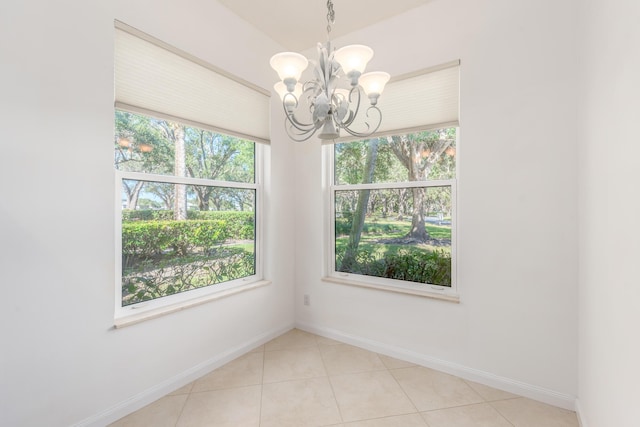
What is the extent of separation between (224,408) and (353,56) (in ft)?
7.03

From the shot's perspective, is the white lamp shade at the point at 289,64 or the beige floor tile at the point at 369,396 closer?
the white lamp shade at the point at 289,64

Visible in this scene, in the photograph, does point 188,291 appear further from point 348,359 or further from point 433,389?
point 433,389

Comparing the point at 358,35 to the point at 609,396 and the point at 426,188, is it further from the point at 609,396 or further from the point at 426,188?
the point at 609,396

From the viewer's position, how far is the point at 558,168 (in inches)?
73.0

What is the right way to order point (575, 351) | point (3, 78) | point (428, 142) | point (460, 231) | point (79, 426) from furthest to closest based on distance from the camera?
1. point (428, 142)
2. point (460, 231)
3. point (575, 351)
4. point (79, 426)
5. point (3, 78)

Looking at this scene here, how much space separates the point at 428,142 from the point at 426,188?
38 centimetres

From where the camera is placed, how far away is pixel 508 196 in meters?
2.01

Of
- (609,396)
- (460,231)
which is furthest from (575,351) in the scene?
(460,231)

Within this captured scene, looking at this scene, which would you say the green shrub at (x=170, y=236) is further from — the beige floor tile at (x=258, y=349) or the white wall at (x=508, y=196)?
the white wall at (x=508, y=196)

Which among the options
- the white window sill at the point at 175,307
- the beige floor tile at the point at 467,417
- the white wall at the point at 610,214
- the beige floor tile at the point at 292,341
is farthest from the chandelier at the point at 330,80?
the beige floor tile at the point at 292,341

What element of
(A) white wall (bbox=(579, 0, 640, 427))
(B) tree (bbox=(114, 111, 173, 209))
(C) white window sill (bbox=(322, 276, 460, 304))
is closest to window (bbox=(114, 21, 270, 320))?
(B) tree (bbox=(114, 111, 173, 209))

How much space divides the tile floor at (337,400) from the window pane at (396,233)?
0.76 meters

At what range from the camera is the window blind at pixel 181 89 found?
5.96 feet

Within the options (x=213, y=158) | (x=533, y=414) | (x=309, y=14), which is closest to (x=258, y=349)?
(x=213, y=158)
